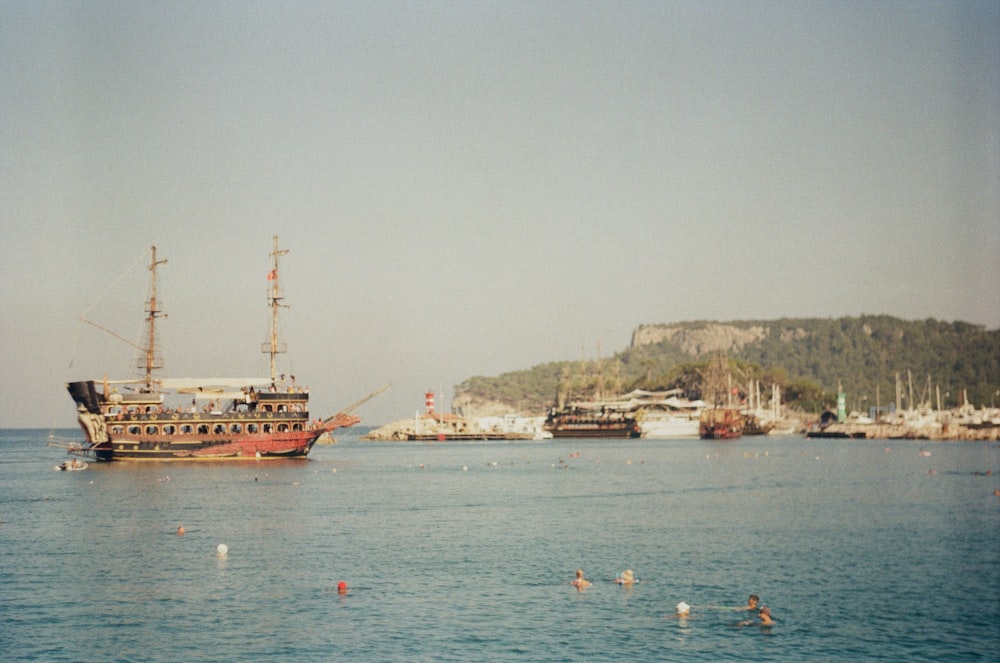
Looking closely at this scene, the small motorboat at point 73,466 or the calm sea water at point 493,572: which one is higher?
the small motorboat at point 73,466

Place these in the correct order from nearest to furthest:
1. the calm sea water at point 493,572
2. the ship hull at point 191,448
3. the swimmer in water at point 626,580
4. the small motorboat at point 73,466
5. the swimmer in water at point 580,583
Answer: the calm sea water at point 493,572 → the swimmer in water at point 580,583 → the swimmer in water at point 626,580 → the small motorboat at point 73,466 → the ship hull at point 191,448

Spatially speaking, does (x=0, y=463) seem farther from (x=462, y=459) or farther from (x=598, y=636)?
(x=598, y=636)

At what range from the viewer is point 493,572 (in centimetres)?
4444

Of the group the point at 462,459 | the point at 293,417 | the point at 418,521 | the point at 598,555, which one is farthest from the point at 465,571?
the point at 462,459

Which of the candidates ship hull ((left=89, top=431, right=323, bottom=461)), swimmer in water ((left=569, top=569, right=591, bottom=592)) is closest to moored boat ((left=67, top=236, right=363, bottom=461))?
ship hull ((left=89, top=431, right=323, bottom=461))

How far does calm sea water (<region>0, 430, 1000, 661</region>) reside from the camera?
33031mm

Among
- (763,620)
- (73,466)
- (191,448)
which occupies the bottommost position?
(763,620)

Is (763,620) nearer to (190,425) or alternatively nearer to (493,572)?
(493,572)

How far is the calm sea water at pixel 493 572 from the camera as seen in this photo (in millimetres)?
33031

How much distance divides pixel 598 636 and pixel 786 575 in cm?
1343

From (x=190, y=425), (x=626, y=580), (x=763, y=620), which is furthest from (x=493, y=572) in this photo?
(x=190, y=425)

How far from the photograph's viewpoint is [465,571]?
146ft

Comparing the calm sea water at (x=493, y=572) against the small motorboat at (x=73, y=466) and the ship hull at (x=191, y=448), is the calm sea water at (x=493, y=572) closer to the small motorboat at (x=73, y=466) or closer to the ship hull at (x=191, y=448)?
the small motorboat at (x=73, y=466)

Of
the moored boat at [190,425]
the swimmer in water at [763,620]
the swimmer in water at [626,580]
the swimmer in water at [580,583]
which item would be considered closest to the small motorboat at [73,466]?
the moored boat at [190,425]
